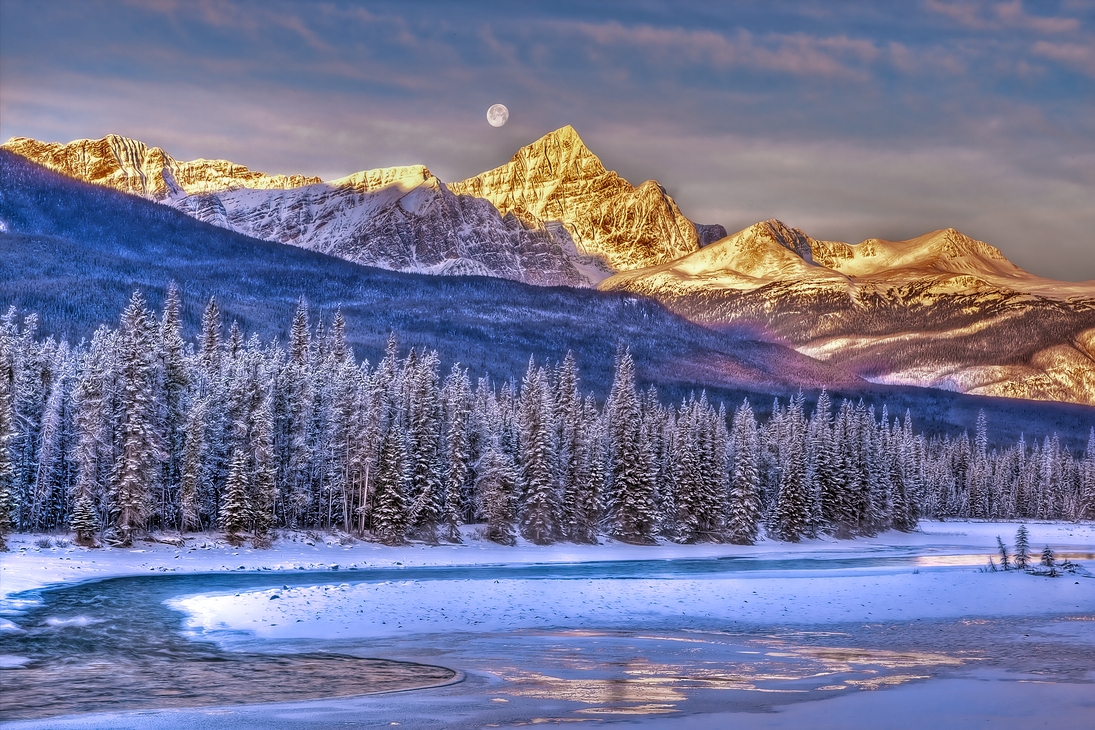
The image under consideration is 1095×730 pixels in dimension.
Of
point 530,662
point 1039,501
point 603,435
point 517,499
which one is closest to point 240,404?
point 517,499

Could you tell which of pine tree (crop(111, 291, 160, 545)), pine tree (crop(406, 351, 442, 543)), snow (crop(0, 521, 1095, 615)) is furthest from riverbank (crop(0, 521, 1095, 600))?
pine tree (crop(406, 351, 442, 543))

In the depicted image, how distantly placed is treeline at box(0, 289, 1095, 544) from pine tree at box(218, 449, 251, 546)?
0.51 ft

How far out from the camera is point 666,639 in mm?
34312

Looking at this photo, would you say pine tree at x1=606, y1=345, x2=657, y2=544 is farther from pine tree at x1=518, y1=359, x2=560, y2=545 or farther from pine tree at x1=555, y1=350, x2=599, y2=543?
pine tree at x1=518, y1=359, x2=560, y2=545

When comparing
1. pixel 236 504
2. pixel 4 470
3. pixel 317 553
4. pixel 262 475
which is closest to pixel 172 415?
pixel 262 475

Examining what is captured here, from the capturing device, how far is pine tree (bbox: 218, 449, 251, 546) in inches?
2857

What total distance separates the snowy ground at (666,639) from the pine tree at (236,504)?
14.5ft

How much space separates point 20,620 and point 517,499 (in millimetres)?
57988

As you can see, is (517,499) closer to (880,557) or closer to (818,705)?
(880,557)

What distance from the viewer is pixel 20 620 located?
35250 millimetres

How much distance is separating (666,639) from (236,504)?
4632cm

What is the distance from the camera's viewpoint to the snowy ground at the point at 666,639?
21.7 meters

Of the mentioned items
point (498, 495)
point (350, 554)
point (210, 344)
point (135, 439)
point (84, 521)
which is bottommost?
point (350, 554)

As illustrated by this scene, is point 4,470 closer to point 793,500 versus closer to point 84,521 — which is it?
point 84,521
